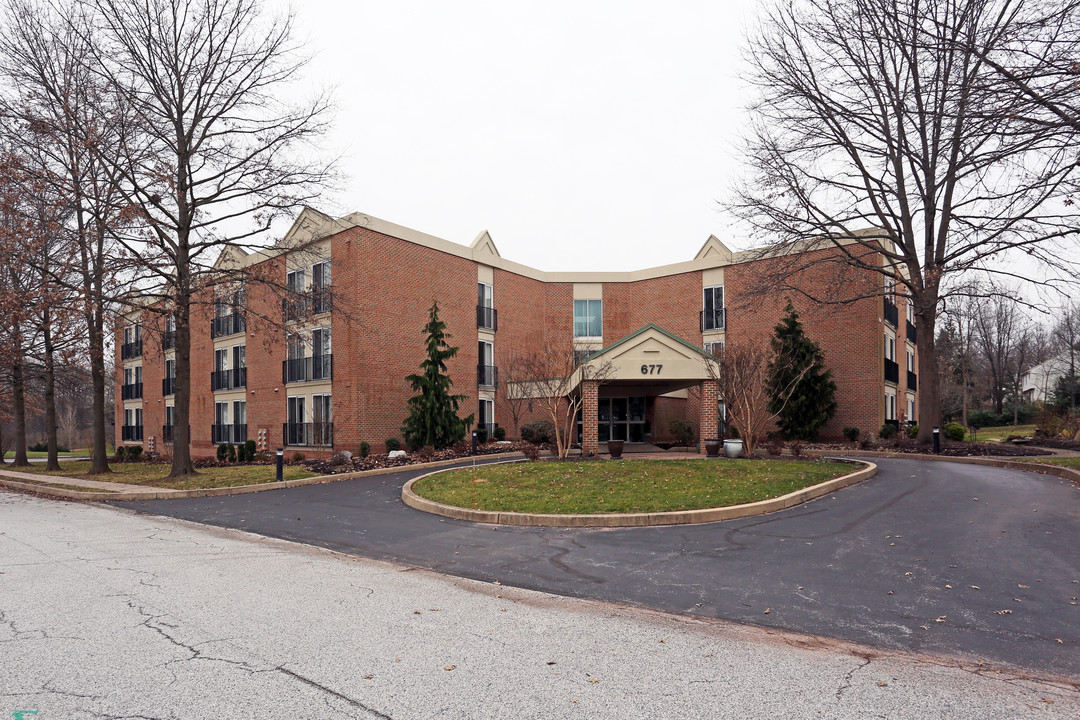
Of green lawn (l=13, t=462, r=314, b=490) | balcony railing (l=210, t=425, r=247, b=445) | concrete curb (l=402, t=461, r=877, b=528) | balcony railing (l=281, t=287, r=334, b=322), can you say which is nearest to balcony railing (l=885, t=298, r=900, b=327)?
concrete curb (l=402, t=461, r=877, b=528)

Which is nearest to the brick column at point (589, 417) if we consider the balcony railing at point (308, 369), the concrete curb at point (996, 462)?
the concrete curb at point (996, 462)

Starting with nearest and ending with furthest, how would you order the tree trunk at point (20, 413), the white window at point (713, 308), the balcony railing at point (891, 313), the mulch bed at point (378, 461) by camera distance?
the mulch bed at point (378, 461), the tree trunk at point (20, 413), the balcony railing at point (891, 313), the white window at point (713, 308)

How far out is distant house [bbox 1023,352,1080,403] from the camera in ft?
207

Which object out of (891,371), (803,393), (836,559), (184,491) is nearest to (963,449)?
(803,393)

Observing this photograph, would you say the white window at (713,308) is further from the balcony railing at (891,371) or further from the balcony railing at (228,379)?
the balcony railing at (228,379)

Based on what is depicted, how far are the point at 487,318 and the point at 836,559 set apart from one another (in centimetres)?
2625

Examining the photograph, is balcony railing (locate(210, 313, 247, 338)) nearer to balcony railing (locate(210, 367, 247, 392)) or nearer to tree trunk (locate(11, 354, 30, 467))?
balcony railing (locate(210, 367, 247, 392))

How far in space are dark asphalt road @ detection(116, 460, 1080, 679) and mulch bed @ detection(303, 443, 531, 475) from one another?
7.35m

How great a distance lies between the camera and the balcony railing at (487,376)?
32750 millimetres

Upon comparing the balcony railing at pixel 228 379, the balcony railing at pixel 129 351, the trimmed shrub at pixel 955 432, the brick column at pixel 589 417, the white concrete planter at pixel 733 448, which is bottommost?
the trimmed shrub at pixel 955 432

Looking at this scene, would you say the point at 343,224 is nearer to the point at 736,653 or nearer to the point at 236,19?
the point at 236,19

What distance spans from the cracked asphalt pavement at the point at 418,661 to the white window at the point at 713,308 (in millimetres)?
27951

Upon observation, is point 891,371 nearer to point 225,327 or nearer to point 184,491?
point 184,491

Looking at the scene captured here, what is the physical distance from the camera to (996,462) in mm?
18672
